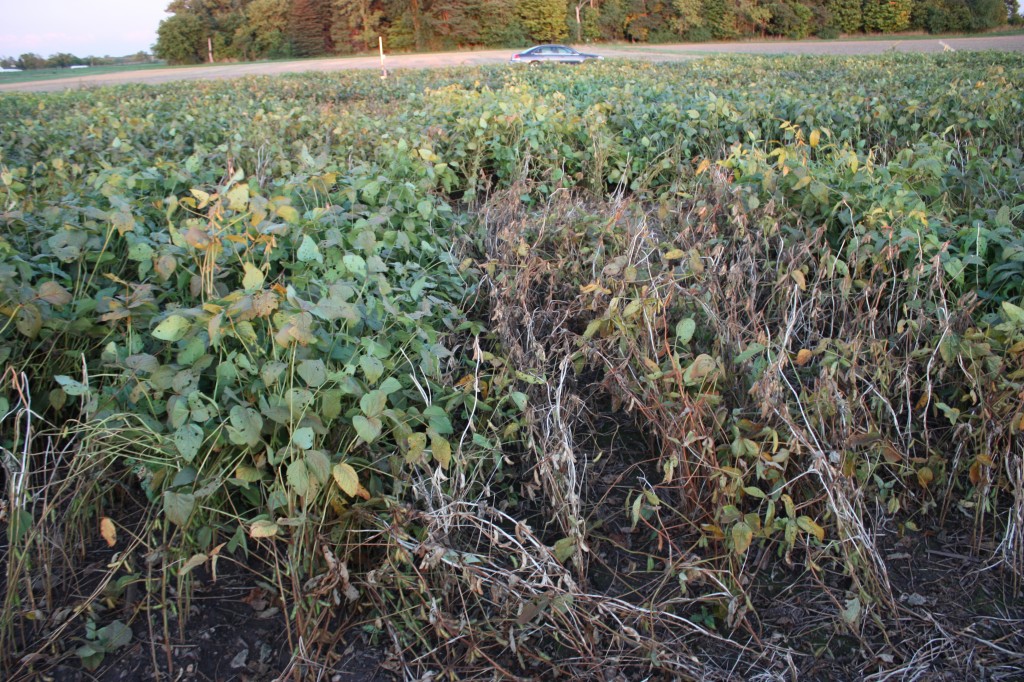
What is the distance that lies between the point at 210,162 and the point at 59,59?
40.6 metres

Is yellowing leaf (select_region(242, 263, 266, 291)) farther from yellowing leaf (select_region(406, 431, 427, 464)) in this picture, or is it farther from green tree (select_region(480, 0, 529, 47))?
green tree (select_region(480, 0, 529, 47))

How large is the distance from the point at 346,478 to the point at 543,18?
122 ft

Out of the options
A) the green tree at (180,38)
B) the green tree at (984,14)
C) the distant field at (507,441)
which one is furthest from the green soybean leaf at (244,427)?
the green tree at (984,14)

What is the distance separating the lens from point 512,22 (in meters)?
34.8

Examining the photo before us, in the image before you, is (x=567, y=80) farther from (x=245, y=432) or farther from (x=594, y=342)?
(x=245, y=432)

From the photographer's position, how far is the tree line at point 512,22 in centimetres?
3434

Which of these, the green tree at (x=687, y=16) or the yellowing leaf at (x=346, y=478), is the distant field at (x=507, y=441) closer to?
the yellowing leaf at (x=346, y=478)

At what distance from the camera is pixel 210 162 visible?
3.70m

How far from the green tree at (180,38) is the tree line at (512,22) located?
49mm

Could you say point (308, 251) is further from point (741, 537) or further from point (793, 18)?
point (793, 18)

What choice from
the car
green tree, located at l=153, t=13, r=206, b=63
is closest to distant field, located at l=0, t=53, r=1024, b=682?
→ the car

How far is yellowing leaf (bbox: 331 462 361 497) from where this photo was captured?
1.73 meters

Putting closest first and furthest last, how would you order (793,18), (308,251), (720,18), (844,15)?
(308,251) → (793,18) → (844,15) → (720,18)

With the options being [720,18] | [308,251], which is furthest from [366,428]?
[720,18]
